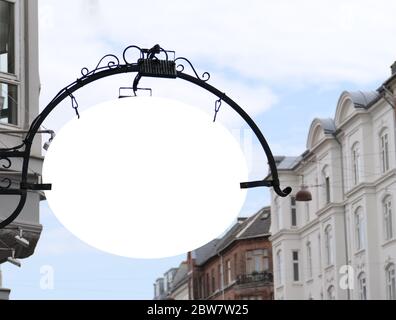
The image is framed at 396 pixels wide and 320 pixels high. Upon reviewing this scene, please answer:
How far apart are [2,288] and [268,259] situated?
158ft

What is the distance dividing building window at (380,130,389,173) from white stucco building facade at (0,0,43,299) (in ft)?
87.0

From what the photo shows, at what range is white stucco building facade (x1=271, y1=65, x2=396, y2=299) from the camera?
3575cm

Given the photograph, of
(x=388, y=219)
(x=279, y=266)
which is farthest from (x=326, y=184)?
(x=279, y=266)

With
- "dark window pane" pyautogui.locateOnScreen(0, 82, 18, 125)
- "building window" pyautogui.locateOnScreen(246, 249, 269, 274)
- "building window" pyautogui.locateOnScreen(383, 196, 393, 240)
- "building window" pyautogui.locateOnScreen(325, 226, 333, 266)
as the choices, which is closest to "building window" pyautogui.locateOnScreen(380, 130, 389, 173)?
"building window" pyautogui.locateOnScreen(383, 196, 393, 240)

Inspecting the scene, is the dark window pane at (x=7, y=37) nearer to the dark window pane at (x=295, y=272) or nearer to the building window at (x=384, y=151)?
the building window at (x=384, y=151)

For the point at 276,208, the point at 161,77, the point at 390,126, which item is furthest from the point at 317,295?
the point at 161,77

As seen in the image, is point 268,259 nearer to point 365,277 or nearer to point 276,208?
point 276,208

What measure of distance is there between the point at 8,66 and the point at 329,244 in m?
32.7

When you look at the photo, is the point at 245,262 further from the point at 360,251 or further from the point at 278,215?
the point at 360,251

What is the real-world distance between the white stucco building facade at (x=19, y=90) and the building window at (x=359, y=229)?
2851 cm

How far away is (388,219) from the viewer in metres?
35.7

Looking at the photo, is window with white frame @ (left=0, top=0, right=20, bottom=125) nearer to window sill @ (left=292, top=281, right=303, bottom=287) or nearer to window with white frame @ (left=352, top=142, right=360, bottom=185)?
window with white frame @ (left=352, top=142, right=360, bottom=185)

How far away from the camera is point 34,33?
34.0 feet

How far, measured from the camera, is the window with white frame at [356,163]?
3809 centimetres
